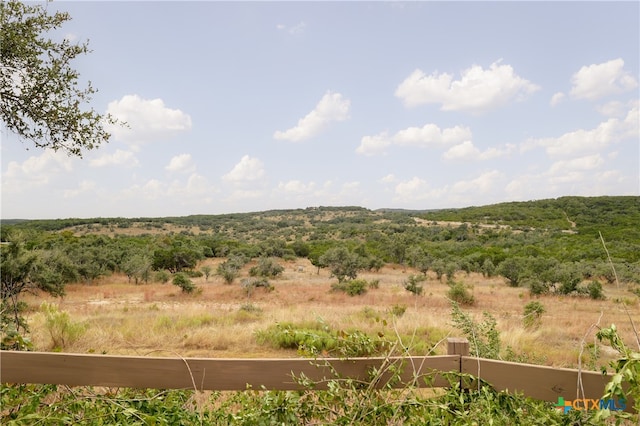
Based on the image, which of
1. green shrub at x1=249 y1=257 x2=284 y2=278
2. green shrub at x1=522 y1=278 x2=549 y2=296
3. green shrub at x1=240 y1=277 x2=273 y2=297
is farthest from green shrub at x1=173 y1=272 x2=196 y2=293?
green shrub at x1=522 y1=278 x2=549 y2=296

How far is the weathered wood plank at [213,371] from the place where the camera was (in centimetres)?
246

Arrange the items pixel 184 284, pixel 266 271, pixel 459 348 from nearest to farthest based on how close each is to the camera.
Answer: pixel 459 348
pixel 184 284
pixel 266 271

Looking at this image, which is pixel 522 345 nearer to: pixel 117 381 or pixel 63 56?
pixel 117 381

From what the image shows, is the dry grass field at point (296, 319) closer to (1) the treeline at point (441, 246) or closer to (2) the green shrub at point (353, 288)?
(2) the green shrub at point (353, 288)

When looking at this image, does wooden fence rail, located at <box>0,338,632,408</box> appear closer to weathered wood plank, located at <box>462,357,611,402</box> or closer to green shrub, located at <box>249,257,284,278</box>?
weathered wood plank, located at <box>462,357,611,402</box>

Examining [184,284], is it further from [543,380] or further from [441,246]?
[441,246]

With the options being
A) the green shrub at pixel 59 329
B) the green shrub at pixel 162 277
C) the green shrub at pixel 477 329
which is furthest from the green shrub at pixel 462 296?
the green shrub at pixel 162 277

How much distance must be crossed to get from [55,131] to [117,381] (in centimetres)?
519

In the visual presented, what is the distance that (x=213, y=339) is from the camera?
9312mm

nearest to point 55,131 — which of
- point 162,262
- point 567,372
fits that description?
point 567,372

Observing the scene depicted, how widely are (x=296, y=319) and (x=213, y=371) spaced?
9881mm

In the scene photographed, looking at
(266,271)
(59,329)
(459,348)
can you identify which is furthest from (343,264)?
(459,348)

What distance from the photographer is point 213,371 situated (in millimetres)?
2480

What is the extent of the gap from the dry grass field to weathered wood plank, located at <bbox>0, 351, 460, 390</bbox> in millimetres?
174
